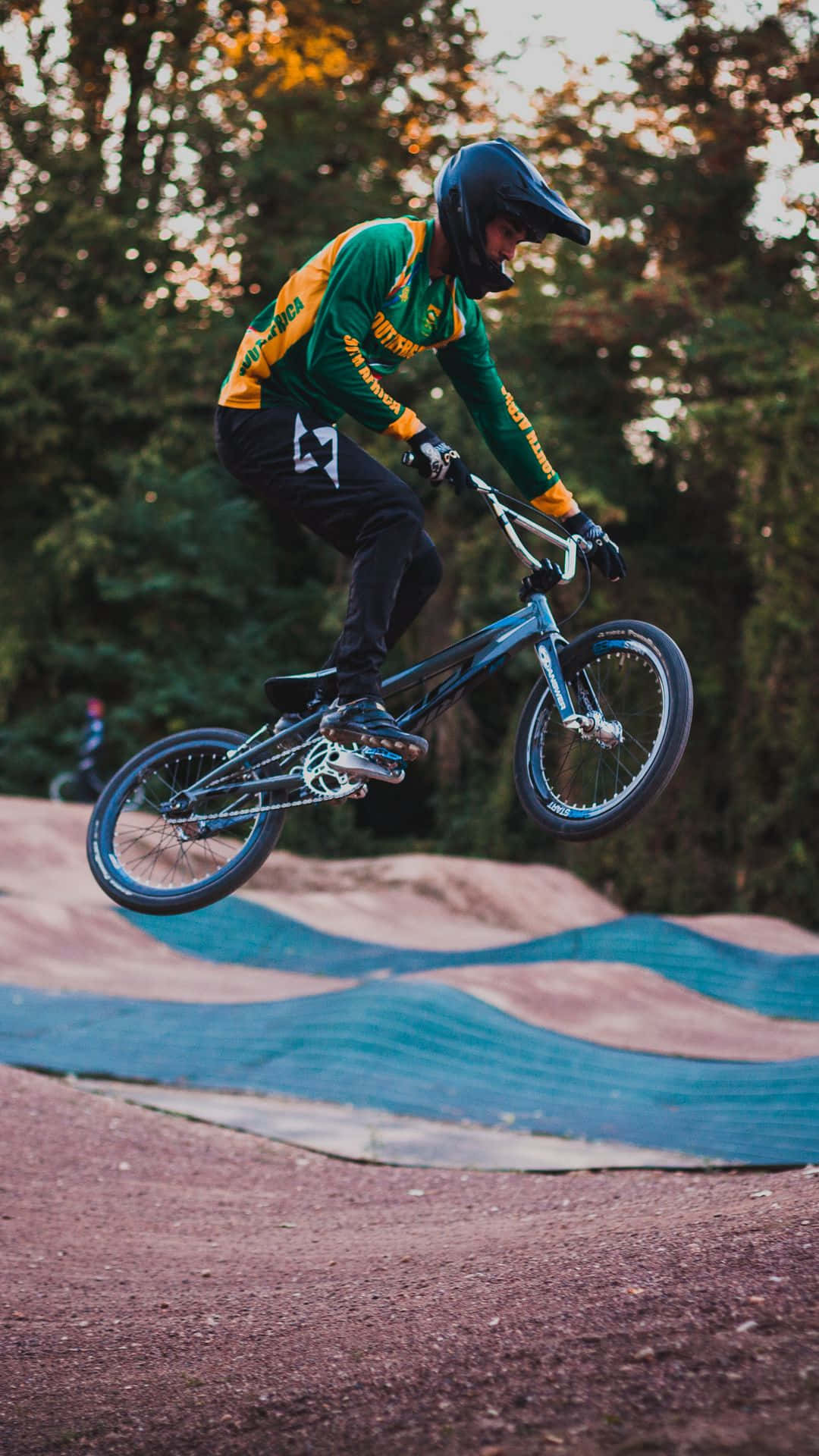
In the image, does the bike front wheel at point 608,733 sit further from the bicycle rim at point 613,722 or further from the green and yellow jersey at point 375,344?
the green and yellow jersey at point 375,344

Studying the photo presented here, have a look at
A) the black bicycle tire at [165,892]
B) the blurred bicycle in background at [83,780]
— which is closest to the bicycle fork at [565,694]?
the black bicycle tire at [165,892]

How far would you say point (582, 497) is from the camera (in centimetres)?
2067

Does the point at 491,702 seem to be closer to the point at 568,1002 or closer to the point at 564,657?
the point at 568,1002

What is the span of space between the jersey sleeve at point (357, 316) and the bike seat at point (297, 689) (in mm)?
1025

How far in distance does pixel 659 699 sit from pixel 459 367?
140cm

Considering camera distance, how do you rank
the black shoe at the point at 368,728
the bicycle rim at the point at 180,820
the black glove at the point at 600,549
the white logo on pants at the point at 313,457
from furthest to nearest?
the bicycle rim at the point at 180,820 → the black glove at the point at 600,549 → the white logo on pants at the point at 313,457 → the black shoe at the point at 368,728

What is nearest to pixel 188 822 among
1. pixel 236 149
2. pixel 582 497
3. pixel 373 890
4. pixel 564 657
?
pixel 564 657

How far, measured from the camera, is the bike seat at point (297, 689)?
206 inches

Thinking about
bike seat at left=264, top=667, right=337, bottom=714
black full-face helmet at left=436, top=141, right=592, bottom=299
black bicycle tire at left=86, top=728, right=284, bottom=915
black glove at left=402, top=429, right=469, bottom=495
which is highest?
black full-face helmet at left=436, top=141, right=592, bottom=299

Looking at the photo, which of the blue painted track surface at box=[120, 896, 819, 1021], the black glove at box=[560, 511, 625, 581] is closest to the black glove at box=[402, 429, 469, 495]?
the black glove at box=[560, 511, 625, 581]

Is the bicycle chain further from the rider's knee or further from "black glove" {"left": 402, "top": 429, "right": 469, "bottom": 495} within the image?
"black glove" {"left": 402, "top": 429, "right": 469, "bottom": 495}

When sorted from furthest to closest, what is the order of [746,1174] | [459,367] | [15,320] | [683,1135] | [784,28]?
[15,320] < [784,28] < [683,1135] < [746,1174] < [459,367]

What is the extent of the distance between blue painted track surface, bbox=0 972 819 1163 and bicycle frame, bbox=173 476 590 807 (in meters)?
5.59

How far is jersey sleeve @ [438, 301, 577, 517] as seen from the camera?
5.00m
